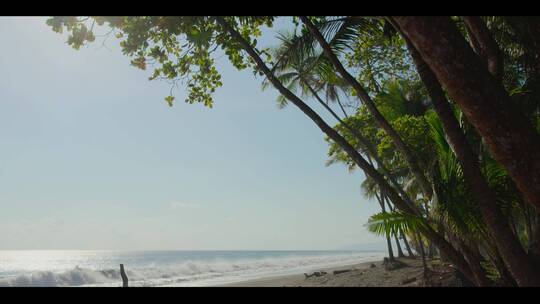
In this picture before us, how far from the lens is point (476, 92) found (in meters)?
2.27

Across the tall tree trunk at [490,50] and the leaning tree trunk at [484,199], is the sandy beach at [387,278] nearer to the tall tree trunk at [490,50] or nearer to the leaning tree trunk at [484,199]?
the leaning tree trunk at [484,199]

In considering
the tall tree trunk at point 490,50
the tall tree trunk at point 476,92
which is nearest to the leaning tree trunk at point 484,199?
the tall tree trunk at point 490,50

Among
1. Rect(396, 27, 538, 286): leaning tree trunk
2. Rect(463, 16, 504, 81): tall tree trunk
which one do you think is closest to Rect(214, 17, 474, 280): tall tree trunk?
Rect(396, 27, 538, 286): leaning tree trunk

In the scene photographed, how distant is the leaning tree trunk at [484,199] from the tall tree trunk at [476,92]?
1269 millimetres

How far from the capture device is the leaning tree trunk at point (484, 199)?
3455mm

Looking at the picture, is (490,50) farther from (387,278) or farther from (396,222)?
(387,278)

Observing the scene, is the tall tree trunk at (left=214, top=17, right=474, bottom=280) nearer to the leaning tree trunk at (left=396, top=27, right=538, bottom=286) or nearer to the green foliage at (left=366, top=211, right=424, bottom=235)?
the green foliage at (left=366, top=211, right=424, bottom=235)

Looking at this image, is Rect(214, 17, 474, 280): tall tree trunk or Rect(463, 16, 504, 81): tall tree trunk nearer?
Rect(463, 16, 504, 81): tall tree trunk

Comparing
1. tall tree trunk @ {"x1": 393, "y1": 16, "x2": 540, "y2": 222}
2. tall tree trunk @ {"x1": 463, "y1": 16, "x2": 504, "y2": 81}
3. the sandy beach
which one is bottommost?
the sandy beach

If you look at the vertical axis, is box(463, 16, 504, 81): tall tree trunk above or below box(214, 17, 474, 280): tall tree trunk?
above

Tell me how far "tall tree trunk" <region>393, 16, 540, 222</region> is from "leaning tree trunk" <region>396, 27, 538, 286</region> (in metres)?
1.27

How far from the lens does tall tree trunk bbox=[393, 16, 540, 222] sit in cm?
226
